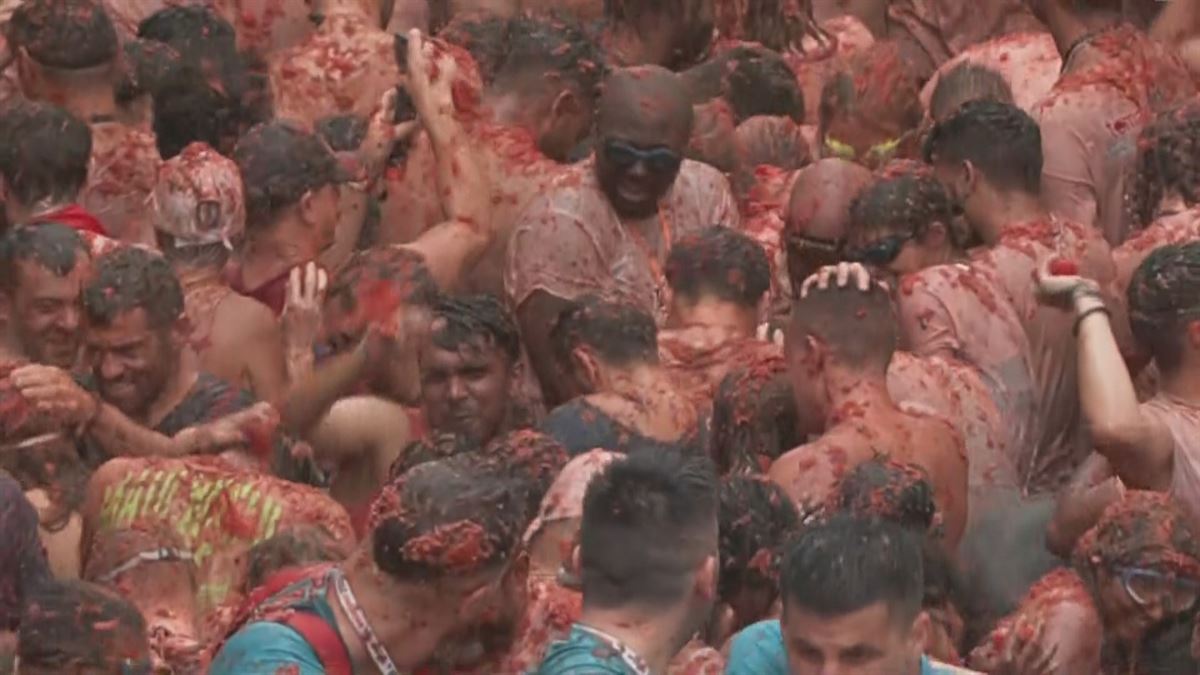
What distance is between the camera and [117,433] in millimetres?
15992

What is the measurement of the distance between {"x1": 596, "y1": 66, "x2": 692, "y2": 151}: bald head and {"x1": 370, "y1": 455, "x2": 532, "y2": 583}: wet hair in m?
4.42

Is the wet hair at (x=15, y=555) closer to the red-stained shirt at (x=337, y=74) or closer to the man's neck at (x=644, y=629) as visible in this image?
the man's neck at (x=644, y=629)

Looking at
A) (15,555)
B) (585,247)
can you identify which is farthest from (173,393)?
(585,247)

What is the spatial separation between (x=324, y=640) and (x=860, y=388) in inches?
134

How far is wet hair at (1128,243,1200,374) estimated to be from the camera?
1588 cm

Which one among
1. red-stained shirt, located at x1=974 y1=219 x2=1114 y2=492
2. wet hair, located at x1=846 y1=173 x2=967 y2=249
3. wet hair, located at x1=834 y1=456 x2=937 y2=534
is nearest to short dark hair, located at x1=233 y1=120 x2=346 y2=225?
wet hair, located at x1=846 y1=173 x2=967 y2=249

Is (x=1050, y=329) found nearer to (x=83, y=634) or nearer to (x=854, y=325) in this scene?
(x=854, y=325)

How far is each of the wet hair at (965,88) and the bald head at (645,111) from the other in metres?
1.54

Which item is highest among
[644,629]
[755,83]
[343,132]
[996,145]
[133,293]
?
[644,629]

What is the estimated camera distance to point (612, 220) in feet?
58.7

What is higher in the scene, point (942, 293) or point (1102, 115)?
point (942, 293)

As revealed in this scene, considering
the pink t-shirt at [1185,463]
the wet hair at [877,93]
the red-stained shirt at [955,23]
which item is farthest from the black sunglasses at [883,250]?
the red-stained shirt at [955,23]

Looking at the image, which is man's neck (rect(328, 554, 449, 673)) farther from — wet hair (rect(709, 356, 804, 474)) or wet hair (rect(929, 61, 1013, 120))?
wet hair (rect(929, 61, 1013, 120))

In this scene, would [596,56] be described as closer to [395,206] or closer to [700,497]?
[395,206]
